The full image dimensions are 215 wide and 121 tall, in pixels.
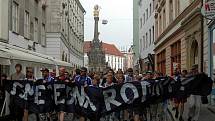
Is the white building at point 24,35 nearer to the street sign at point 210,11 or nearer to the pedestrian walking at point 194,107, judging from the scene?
the pedestrian walking at point 194,107

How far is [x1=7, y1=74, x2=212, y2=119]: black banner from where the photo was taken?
12.2 m

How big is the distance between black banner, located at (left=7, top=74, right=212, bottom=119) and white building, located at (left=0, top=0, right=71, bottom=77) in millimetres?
2993

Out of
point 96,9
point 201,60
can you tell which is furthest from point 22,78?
point 96,9

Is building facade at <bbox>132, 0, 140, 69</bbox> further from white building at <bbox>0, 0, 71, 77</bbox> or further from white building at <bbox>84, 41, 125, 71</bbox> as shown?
white building at <bbox>84, 41, 125, 71</bbox>

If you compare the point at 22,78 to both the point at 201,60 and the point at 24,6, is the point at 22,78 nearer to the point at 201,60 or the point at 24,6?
the point at 201,60

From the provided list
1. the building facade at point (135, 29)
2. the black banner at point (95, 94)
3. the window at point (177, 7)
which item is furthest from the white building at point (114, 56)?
the black banner at point (95, 94)

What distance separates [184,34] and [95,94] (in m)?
15.8

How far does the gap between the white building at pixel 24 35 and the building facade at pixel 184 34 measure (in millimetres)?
6871

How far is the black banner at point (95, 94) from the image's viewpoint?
12.2 m

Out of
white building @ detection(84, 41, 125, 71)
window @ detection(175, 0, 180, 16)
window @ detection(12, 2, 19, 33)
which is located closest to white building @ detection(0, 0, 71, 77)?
window @ detection(12, 2, 19, 33)

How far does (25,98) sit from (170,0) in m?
22.9

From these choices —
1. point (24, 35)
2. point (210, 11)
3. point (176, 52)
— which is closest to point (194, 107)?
point (210, 11)

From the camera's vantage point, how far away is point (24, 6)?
105 feet

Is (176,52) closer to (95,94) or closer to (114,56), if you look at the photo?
(95,94)
